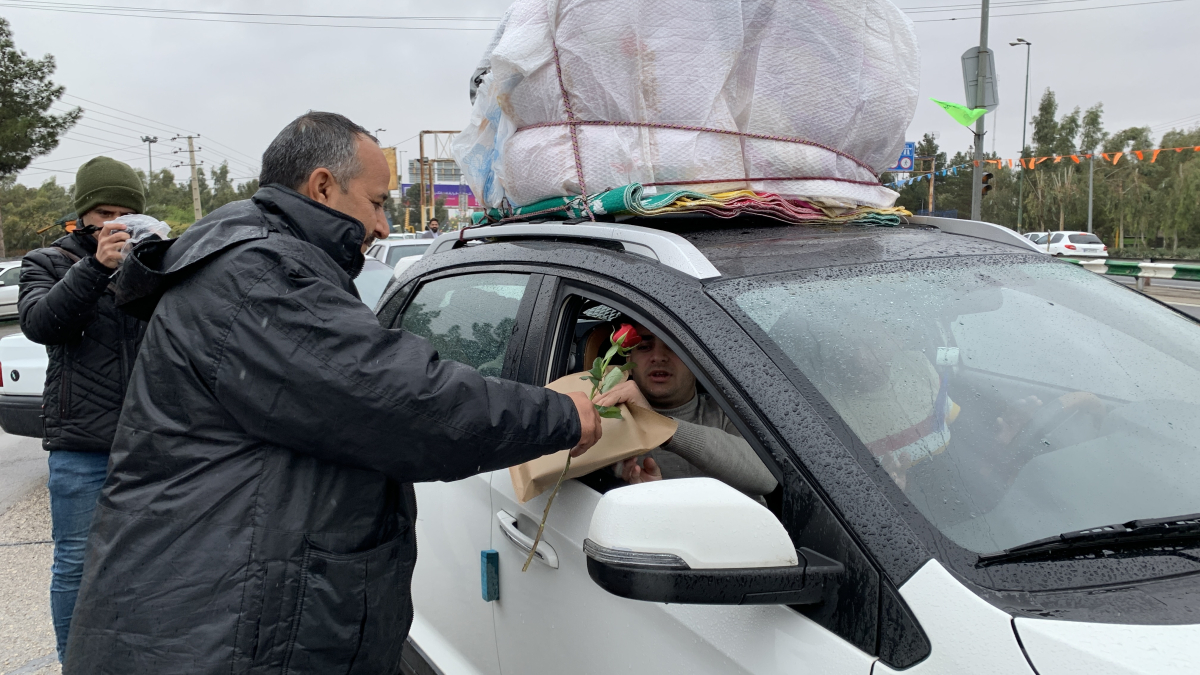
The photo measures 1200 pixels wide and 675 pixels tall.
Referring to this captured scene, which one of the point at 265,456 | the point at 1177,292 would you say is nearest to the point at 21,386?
the point at 265,456

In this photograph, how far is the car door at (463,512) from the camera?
204 cm

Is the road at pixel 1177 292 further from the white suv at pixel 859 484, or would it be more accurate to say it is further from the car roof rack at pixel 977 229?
the white suv at pixel 859 484

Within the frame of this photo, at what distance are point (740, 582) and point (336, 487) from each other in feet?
2.52

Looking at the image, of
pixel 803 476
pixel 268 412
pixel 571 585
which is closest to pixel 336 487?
pixel 268 412

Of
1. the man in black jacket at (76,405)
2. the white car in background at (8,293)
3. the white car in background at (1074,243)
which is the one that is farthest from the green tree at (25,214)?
the man in black jacket at (76,405)

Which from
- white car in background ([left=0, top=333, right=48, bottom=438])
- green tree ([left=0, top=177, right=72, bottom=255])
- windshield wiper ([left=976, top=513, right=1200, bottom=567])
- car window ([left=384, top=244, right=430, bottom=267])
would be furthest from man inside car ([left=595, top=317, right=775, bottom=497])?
green tree ([left=0, top=177, right=72, bottom=255])

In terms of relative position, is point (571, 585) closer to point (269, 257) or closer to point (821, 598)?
point (821, 598)

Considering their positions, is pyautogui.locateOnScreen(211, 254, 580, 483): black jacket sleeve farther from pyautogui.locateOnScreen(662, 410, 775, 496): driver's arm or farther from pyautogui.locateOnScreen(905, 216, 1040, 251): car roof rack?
pyautogui.locateOnScreen(905, 216, 1040, 251): car roof rack

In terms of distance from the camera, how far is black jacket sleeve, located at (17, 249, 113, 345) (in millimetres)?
2463

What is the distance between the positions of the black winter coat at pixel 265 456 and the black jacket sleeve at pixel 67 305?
1.15 meters

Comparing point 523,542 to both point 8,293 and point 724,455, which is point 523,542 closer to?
point 724,455

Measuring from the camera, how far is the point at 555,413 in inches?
59.9

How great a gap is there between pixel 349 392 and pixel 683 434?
2.34 ft

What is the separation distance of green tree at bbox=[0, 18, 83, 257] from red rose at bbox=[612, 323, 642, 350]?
3366cm
